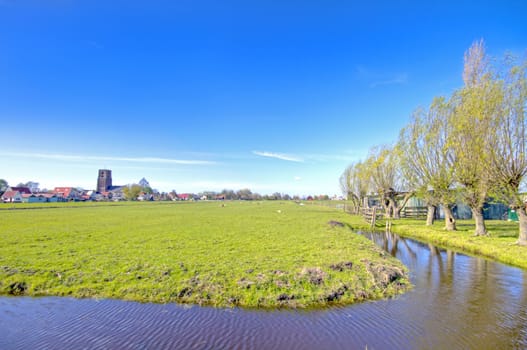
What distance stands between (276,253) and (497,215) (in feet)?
137

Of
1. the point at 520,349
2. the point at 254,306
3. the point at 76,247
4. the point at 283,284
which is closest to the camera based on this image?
the point at 520,349

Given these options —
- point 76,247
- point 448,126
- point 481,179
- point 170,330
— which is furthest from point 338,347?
point 448,126

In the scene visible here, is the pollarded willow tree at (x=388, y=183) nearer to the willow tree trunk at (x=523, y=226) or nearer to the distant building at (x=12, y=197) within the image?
the willow tree trunk at (x=523, y=226)

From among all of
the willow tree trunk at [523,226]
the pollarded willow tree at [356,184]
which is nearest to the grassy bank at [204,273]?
the willow tree trunk at [523,226]

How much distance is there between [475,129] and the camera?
20391mm

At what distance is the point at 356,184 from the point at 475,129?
4147 centimetres

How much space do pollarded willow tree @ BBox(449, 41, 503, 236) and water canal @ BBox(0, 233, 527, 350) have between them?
41.4ft

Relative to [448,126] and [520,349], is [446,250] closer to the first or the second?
[448,126]

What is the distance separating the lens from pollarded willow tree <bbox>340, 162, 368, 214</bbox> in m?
55.3

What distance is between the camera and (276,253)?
1491 cm

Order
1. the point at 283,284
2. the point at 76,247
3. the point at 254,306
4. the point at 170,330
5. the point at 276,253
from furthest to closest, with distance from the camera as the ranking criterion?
the point at 76,247
the point at 276,253
the point at 283,284
the point at 254,306
the point at 170,330

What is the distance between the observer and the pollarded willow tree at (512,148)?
704 inches

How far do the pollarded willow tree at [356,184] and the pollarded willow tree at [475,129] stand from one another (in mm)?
27615

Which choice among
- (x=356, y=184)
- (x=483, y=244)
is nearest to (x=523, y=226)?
(x=483, y=244)
